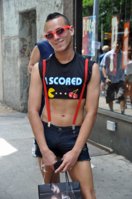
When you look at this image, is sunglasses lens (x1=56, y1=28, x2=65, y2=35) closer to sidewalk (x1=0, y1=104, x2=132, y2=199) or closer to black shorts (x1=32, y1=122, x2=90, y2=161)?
black shorts (x1=32, y1=122, x2=90, y2=161)

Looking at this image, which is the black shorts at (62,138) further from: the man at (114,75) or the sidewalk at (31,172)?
the man at (114,75)

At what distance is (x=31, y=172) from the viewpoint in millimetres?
5492

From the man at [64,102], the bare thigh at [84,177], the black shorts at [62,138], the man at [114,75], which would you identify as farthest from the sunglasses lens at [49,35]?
the man at [114,75]

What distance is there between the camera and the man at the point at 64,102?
295 centimetres

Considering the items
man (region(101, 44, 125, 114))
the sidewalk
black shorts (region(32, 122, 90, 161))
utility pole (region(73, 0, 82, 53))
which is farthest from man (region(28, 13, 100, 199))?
utility pole (region(73, 0, 82, 53))

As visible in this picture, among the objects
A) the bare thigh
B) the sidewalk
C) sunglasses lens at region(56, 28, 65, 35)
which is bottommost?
the sidewalk

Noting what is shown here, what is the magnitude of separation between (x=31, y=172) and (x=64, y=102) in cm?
272

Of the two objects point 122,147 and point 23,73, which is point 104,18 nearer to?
point 122,147

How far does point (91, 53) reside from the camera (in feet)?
24.0

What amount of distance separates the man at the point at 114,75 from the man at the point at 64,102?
3.43m

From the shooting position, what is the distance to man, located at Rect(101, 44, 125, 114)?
6469 mm

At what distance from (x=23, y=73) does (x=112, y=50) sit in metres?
4.23

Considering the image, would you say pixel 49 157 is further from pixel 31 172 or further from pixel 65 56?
pixel 31 172

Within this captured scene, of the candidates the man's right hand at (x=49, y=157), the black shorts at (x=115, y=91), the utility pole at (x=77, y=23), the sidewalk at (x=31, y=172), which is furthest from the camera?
the utility pole at (x=77, y=23)
